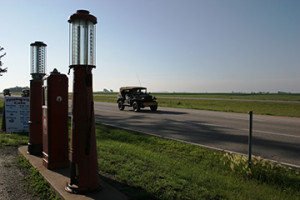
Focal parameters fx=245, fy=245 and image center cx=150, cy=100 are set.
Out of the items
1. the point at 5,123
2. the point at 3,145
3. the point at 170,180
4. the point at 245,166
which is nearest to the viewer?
the point at 170,180

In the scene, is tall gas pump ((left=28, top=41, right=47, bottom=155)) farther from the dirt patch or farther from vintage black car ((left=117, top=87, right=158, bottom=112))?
vintage black car ((left=117, top=87, right=158, bottom=112))

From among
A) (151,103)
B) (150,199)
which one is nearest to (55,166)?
(150,199)

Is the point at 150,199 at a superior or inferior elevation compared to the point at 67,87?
inferior

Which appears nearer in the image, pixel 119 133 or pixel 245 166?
pixel 245 166

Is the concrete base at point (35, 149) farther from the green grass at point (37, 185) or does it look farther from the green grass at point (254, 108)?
the green grass at point (254, 108)

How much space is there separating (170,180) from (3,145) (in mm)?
4820

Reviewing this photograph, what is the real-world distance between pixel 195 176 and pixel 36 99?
364 cm

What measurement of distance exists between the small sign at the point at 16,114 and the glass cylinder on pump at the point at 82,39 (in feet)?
21.7

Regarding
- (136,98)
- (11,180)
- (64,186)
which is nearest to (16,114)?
(11,180)

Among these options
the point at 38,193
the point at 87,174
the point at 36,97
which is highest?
the point at 36,97

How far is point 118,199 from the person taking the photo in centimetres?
302

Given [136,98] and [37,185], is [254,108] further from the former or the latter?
[37,185]

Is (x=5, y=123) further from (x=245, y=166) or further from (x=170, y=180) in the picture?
(x=245, y=166)

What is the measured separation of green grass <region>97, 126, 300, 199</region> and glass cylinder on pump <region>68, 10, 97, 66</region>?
1.84m
